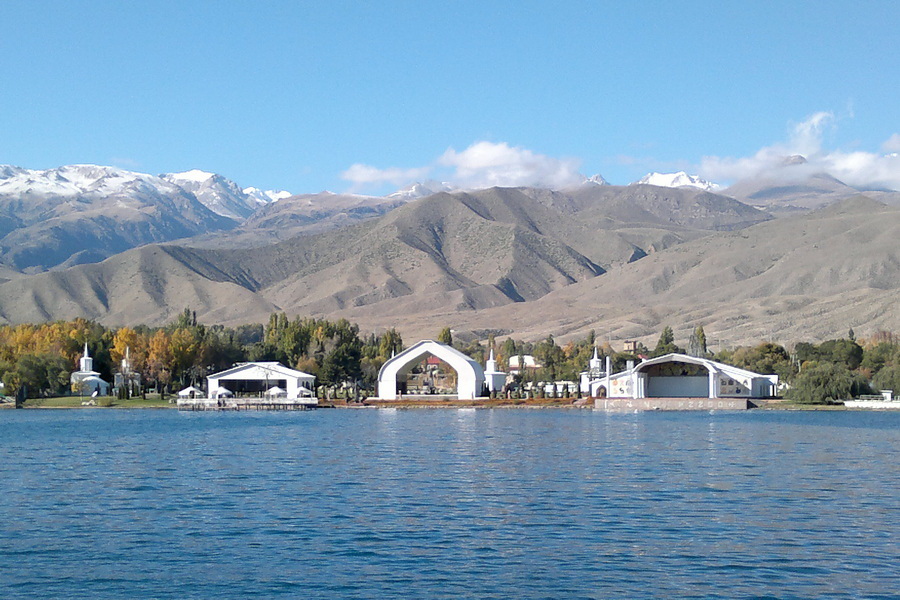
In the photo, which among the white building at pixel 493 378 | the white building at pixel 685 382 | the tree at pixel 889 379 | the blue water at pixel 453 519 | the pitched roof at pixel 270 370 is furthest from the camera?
the white building at pixel 493 378

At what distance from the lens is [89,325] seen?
5330 inches

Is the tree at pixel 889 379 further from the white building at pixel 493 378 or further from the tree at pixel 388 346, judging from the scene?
the tree at pixel 388 346

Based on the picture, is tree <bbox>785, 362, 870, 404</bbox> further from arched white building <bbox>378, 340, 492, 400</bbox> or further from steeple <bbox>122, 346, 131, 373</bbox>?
steeple <bbox>122, 346, 131, 373</bbox>

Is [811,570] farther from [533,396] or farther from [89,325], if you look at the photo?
[89,325]

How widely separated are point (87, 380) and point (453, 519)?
88.5m

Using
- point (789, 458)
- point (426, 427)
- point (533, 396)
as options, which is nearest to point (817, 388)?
point (533, 396)

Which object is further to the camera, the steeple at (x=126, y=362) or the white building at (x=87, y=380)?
the steeple at (x=126, y=362)

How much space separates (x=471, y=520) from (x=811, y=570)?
8.88 metres

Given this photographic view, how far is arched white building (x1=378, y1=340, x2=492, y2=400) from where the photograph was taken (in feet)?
338

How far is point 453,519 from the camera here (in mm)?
28219

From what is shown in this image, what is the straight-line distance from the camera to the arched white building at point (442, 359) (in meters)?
103

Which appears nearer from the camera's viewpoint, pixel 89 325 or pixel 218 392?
pixel 218 392

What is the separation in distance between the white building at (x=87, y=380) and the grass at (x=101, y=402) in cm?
133

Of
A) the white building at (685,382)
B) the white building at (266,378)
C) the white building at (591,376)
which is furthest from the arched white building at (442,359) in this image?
the white building at (685,382)
